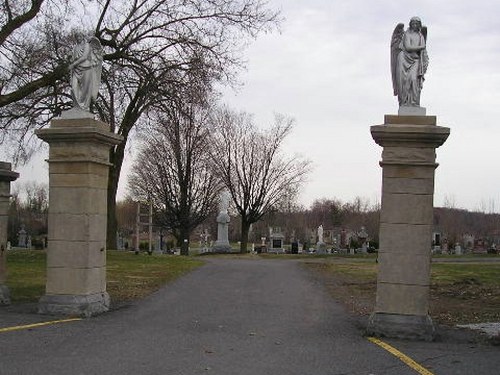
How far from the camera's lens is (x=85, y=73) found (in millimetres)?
10328

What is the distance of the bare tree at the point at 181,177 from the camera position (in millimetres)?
45562

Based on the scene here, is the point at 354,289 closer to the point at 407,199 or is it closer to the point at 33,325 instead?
the point at 407,199

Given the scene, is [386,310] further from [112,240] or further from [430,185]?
[112,240]

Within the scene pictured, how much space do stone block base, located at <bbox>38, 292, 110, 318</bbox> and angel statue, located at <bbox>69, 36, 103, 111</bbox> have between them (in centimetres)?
317

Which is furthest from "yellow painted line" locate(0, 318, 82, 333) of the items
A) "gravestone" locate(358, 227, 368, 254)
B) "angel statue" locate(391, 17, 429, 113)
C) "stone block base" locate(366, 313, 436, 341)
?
"gravestone" locate(358, 227, 368, 254)

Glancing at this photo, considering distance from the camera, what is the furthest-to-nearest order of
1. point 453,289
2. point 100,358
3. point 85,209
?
point 453,289
point 85,209
point 100,358

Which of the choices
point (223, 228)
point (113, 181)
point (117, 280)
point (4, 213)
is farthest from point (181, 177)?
point (4, 213)

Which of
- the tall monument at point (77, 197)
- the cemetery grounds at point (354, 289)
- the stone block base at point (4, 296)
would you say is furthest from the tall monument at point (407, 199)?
the stone block base at point (4, 296)

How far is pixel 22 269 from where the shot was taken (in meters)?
19.2

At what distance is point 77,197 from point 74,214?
291 mm

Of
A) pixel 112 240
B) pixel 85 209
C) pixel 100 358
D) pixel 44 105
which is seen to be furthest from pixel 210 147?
pixel 100 358

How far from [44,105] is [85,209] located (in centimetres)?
1804

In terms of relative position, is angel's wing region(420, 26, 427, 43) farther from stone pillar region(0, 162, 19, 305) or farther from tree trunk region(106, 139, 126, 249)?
tree trunk region(106, 139, 126, 249)

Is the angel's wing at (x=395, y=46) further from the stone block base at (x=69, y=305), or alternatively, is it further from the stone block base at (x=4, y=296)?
the stone block base at (x=4, y=296)
